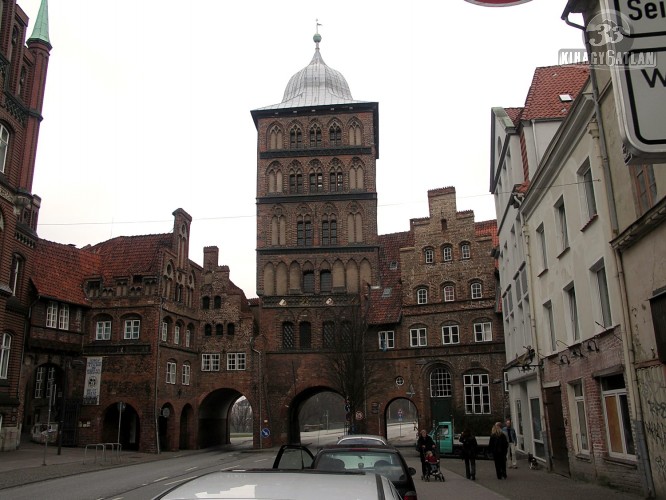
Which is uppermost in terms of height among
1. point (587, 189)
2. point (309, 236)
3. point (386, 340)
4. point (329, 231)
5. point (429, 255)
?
point (329, 231)

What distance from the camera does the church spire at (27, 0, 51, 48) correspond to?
32812mm

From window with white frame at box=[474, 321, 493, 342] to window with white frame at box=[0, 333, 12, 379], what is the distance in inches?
1061

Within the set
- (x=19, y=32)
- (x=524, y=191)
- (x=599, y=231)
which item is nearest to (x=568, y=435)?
(x=599, y=231)

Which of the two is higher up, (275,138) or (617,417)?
(275,138)

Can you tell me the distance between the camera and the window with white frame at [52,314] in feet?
119

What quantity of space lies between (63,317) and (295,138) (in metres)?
23.0

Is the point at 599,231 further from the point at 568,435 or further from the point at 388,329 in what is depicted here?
the point at 388,329

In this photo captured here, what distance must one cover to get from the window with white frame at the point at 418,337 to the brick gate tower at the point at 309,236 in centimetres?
394

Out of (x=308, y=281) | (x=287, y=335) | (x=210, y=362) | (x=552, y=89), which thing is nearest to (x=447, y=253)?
(x=308, y=281)

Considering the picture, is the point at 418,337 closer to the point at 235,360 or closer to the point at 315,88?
the point at 235,360

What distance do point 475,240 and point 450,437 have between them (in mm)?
15039

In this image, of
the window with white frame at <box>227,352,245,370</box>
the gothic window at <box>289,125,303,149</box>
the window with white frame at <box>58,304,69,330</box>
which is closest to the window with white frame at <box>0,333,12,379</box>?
the window with white frame at <box>58,304,69,330</box>

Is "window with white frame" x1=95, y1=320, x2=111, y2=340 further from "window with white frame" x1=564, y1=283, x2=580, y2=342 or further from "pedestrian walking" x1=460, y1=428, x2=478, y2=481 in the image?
"window with white frame" x1=564, y1=283, x2=580, y2=342

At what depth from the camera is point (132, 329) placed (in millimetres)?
39656
